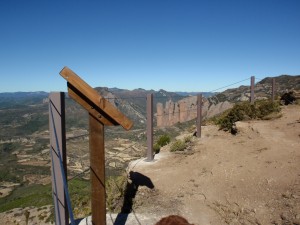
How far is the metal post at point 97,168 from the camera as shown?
8.02 feet

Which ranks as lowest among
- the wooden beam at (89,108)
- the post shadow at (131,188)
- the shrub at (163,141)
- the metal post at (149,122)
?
the post shadow at (131,188)

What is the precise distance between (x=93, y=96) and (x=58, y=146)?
658 millimetres

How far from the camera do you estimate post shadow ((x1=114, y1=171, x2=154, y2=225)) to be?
16.5 feet

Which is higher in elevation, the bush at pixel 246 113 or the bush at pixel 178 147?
the bush at pixel 246 113

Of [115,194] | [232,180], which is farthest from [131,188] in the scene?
[232,180]

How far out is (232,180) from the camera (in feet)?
19.8

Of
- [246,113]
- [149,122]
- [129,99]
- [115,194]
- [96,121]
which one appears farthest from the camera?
[246,113]

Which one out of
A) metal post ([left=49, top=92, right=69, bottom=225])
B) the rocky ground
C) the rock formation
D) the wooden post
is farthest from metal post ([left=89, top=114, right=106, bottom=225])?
the rock formation

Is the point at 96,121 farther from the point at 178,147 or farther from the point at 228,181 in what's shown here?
the point at 178,147

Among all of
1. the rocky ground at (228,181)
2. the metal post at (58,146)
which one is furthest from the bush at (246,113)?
the metal post at (58,146)

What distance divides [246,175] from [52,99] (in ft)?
16.5

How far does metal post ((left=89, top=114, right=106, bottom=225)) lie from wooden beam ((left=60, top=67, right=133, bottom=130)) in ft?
0.61

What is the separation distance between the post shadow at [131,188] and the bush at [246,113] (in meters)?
5.12

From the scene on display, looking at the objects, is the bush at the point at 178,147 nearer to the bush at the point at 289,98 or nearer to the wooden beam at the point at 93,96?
the wooden beam at the point at 93,96
